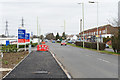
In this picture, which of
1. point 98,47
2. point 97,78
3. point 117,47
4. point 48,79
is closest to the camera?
point 48,79

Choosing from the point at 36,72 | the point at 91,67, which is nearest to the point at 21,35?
the point at 91,67

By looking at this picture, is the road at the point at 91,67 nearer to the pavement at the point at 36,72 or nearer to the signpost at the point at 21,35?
the pavement at the point at 36,72

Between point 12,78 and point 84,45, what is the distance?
3613 centimetres

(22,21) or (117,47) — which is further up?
(22,21)

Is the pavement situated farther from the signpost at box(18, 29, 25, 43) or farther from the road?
the signpost at box(18, 29, 25, 43)

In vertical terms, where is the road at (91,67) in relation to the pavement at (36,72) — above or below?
below

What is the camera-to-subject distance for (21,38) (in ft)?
82.8

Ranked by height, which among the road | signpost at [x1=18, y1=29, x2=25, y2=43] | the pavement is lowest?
the road

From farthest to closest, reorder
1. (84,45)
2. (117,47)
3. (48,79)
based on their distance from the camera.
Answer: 1. (84,45)
2. (117,47)
3. (48,79)

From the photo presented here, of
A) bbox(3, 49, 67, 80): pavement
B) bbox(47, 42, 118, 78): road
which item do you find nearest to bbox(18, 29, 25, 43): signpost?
bbox(47, 42, 118, 78): road

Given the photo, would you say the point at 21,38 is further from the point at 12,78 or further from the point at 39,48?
the point at 12,78

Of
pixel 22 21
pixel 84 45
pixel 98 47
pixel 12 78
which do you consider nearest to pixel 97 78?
pixel 12 78

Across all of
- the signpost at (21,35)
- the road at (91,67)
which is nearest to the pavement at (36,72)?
the road at (91,67)

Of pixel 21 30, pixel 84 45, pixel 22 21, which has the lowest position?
pixel 84 45
